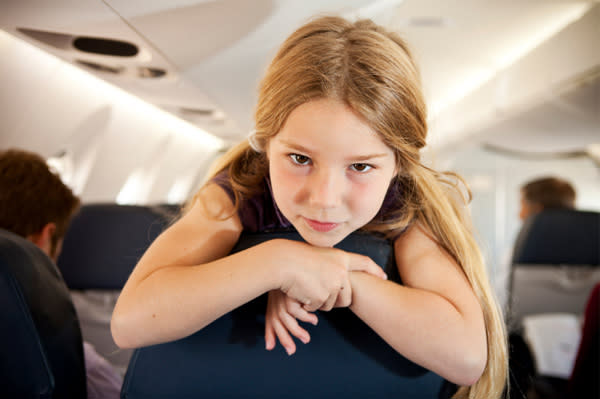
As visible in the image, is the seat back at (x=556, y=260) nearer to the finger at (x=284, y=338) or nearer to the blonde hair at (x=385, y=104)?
the blonde hair at (x=385, y=104)

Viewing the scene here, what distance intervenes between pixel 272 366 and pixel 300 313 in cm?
12

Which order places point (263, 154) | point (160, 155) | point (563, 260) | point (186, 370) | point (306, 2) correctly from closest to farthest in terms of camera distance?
point (186, 370) < point (263, 154) < point (306, 2) < point (563, 260) < point (160, 155)

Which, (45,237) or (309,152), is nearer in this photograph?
(309,152)

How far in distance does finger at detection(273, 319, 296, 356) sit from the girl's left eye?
356mm

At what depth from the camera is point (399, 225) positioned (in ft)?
3.22

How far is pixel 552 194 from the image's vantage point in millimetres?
3779

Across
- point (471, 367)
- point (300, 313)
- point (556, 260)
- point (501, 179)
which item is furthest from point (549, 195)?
point (501, 179)

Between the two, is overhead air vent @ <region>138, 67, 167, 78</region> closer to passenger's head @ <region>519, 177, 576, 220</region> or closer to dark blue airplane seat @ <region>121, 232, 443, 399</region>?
dark blue airplane seat @ <region>121, 232, 443, 399</region>

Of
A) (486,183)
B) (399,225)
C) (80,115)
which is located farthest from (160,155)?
(486,183)

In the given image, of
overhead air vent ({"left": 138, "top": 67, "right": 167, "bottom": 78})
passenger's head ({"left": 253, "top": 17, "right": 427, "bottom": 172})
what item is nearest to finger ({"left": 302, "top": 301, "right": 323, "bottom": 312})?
passenger's head ({"left": 253, "top": 17, "right": 427, "bottom": 172})

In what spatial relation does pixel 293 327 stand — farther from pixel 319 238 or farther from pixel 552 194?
pixel 552 194

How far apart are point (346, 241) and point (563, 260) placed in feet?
8.41

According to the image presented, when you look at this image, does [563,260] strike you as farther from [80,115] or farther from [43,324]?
[80,115]

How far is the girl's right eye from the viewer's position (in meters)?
0.85
